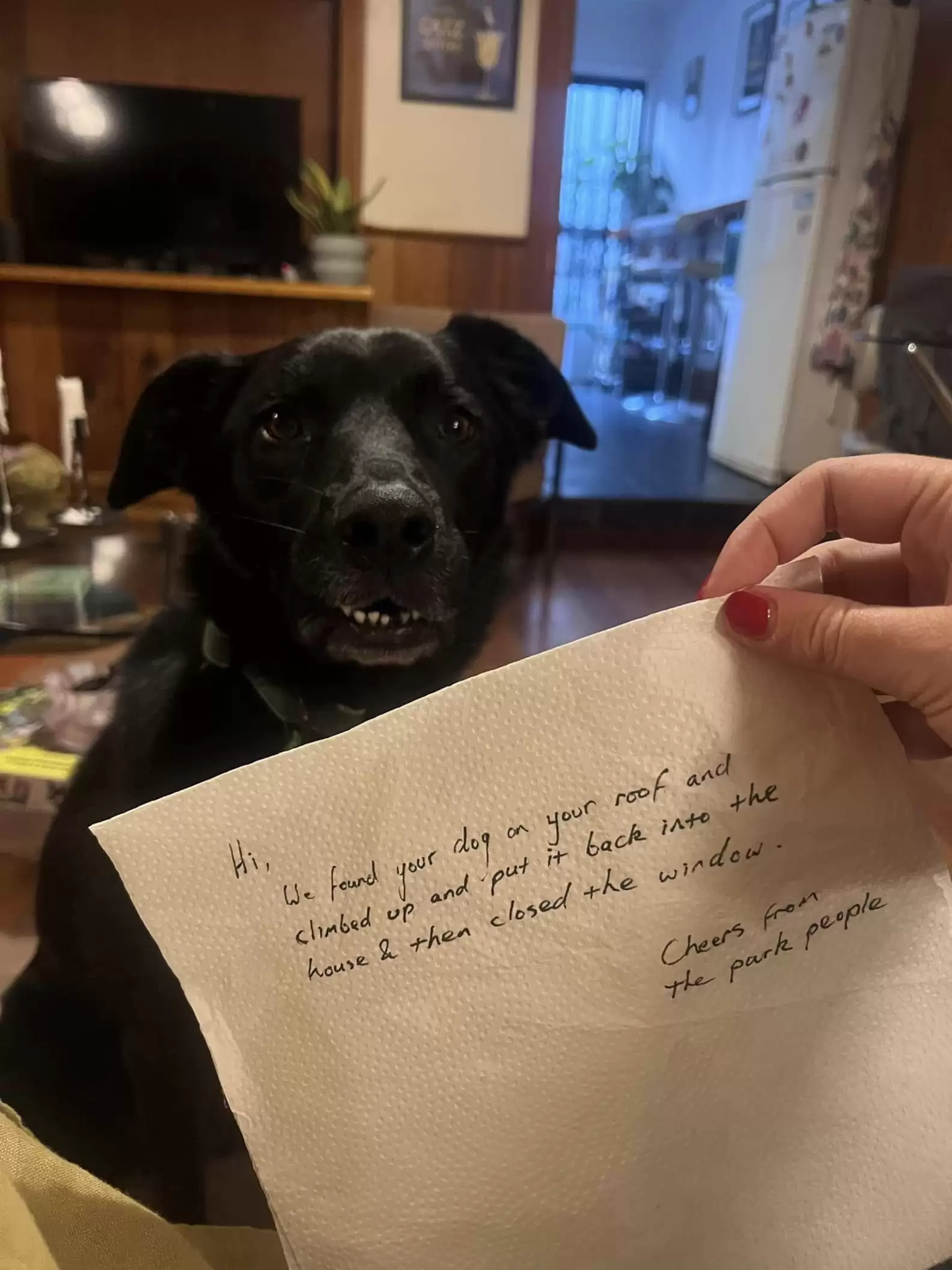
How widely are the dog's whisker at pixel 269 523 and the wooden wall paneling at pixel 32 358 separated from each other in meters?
2.80

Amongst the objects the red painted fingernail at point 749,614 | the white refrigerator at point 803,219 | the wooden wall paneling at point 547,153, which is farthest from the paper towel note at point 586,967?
the white refrigerator at point 803,219

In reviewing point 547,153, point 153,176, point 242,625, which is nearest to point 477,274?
point 547,153

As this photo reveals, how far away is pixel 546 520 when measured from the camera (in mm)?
3385

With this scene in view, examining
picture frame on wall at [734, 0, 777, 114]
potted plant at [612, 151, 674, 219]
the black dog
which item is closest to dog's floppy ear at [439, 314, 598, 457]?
the black dog

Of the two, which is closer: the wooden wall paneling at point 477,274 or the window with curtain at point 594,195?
the wooden wall paneling at point 477,274

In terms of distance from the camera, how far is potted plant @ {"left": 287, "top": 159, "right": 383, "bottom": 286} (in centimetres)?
337

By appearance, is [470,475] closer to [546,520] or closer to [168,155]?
[546,520]

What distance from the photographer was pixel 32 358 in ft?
11.8

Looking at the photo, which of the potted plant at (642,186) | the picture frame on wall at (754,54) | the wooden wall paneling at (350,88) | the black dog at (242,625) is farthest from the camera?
the potted plant at (642,186)

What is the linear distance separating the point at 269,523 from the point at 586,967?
68 centimetres

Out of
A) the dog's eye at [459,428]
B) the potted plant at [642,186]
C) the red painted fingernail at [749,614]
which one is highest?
the potted plant at [642,186]

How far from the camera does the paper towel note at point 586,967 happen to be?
47 centimetres

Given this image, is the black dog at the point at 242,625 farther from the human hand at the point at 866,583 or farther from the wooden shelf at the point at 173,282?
the wooden shelf at the point at 173,282

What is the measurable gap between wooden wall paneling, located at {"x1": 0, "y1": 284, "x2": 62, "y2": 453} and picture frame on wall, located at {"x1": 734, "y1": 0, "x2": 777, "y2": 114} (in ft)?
13.7
